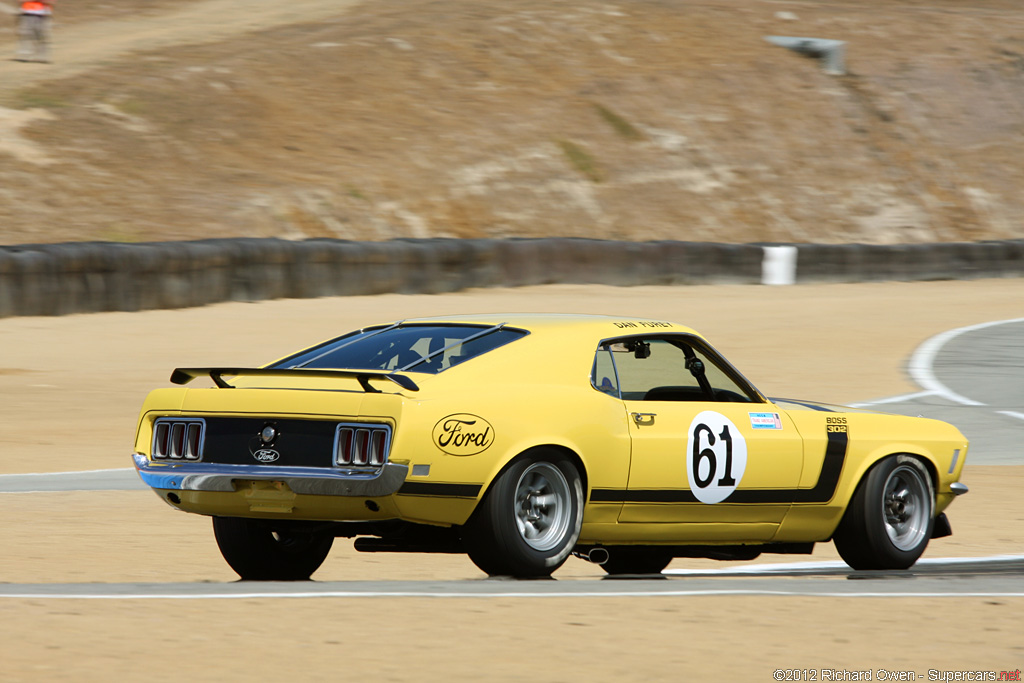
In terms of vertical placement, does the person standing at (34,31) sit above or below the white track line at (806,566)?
below

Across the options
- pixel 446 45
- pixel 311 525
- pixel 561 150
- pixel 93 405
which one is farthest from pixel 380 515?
pixel 446 45

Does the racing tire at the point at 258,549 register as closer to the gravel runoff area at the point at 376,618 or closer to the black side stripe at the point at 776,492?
the gravel runoff area at the point at 376,618

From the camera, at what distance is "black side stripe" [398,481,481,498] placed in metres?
6.09

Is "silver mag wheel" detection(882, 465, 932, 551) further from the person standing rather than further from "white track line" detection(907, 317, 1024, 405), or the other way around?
the person standing

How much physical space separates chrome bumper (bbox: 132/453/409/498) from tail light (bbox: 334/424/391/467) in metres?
0.04

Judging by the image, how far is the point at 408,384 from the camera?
20.2 ft

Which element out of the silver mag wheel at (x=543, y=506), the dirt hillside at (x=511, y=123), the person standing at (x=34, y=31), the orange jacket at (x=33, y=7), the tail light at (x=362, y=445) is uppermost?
the tail light at (x=362, y=445)

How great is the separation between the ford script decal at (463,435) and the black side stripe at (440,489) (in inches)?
5.0

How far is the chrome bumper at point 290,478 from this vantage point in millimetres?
6039

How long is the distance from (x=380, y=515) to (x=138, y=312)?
16.6 m

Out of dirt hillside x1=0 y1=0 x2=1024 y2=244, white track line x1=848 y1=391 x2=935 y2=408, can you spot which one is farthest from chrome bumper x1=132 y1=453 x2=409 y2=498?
dirt hillside x1=0 y1=0 x2=1024 y2=244

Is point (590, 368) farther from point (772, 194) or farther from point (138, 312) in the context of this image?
point (772, 194)

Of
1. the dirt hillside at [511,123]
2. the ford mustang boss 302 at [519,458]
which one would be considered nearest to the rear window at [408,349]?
the ford mustang boss 302 at [519,458]

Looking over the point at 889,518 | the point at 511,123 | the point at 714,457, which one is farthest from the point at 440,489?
the point at 511,123
